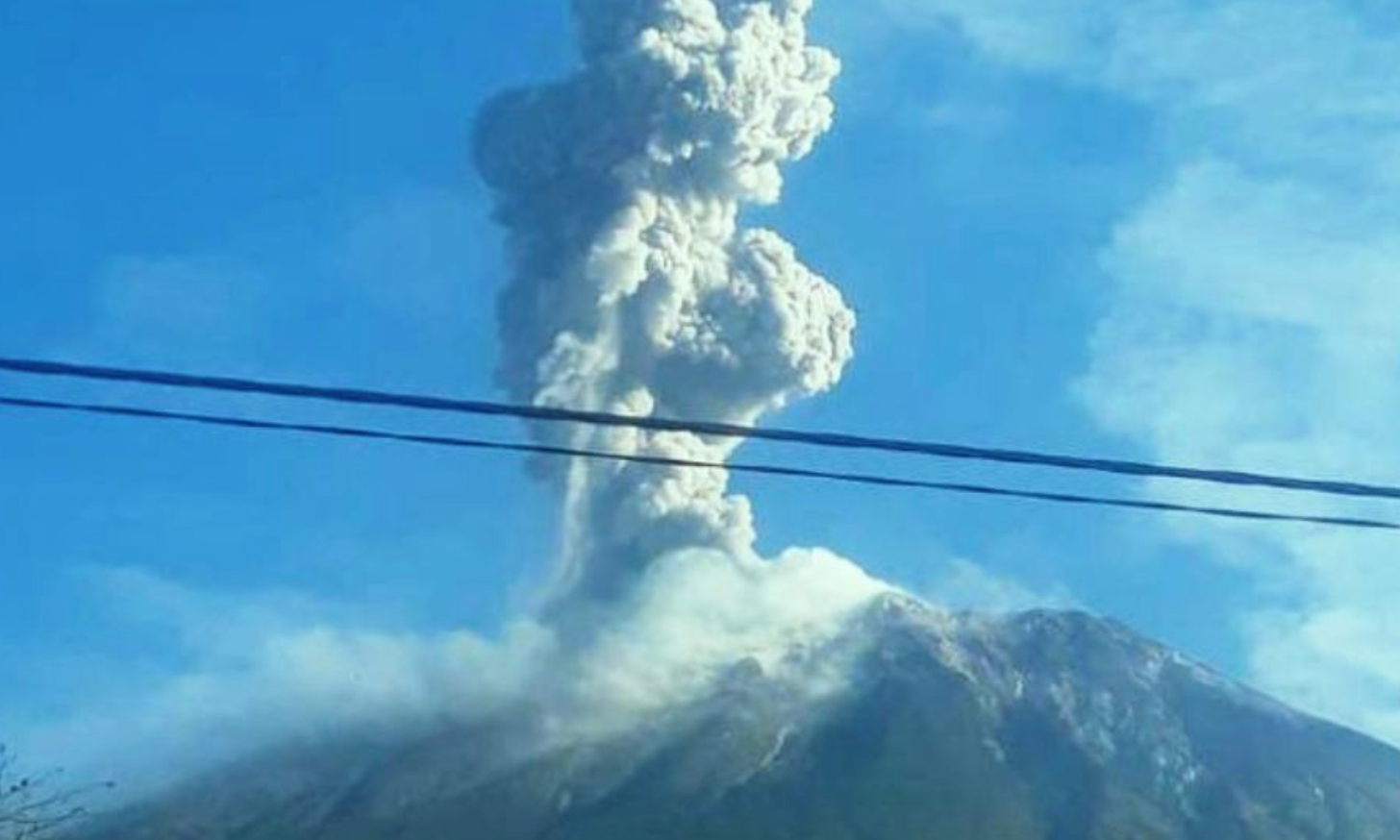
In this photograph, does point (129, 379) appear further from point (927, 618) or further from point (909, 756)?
point (927, 618)

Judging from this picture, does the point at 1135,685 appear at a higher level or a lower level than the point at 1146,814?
higher

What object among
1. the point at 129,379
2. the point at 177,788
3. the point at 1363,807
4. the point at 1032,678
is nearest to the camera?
the point at 129,379

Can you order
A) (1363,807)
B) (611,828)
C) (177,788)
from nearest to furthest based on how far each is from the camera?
(611,828), (1363,807), (177,788)

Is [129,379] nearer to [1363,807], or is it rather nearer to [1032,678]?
[1363,807]

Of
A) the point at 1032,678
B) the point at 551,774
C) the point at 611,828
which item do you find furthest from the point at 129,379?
the point at 1032,678

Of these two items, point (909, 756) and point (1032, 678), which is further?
point (1032, 678)

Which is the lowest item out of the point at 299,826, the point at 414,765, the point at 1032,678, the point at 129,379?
the point at 129,379

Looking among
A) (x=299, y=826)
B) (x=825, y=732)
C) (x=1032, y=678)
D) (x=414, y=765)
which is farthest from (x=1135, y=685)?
(x=299, y=826)
